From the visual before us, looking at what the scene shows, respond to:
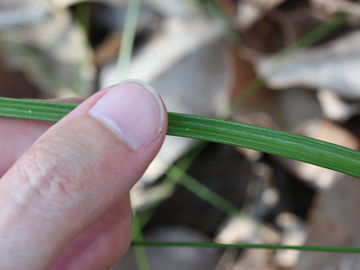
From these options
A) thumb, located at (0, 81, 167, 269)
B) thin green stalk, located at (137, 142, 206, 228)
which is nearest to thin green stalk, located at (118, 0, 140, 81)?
thin green stalk, located at (137, 142, 206, 228)

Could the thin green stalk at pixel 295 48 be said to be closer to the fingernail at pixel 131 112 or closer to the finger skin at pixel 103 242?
the finger skin at pixel 103 242

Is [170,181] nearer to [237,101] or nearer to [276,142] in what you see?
[237,101]

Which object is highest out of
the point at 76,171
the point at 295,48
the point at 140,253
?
the point at 76,171

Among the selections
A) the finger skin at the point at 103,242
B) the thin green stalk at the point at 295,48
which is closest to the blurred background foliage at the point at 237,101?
the thin green stalk at the point at 295,48

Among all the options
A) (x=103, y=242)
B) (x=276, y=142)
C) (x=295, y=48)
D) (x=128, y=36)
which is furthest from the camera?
(x=128, y=36)

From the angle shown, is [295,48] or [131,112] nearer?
[131,112]

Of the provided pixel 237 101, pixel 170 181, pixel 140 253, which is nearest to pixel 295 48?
pixel 237 101
